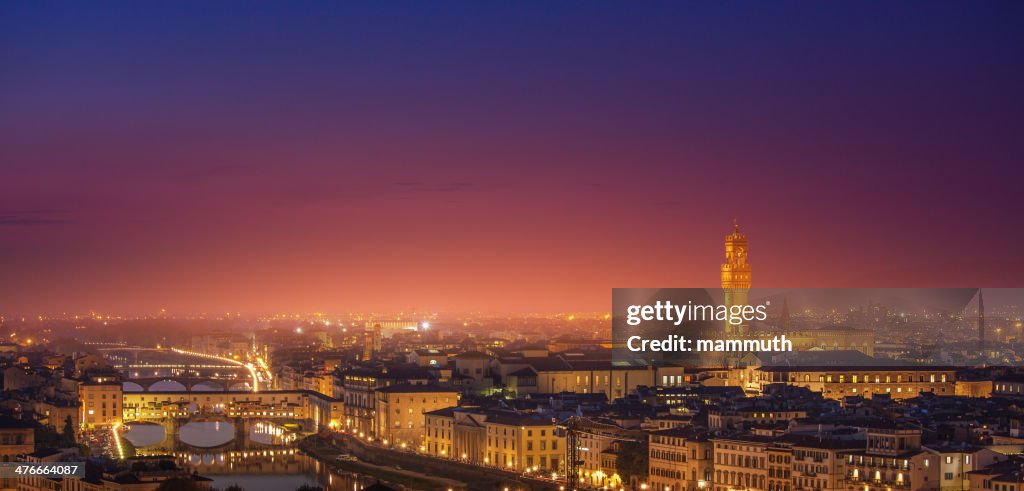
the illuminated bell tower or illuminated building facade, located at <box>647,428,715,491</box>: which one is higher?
the illuminated bell tower

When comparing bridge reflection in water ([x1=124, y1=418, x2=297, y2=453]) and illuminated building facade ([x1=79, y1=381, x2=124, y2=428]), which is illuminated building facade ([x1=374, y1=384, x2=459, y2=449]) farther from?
illuminated building facade ([x1=79, y1=381, x2=124, y2=428])

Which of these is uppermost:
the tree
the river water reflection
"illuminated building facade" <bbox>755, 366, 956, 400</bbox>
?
"illuminated building facade" <bbox>755, 366, 956, 400</bbox>

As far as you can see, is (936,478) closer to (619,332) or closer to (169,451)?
(169,451)

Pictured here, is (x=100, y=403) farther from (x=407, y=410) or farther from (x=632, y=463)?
(x=632, y=463)

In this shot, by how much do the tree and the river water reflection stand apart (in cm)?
457

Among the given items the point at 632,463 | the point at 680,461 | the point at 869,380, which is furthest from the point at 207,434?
the point at 680,461

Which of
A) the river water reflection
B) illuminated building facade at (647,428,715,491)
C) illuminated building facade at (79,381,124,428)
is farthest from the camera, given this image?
illuminated building facade at (79,381,124,428)

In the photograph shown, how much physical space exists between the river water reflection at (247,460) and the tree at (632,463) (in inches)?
180

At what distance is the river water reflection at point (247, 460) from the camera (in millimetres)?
28000

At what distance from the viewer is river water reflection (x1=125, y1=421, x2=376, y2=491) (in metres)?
28.0

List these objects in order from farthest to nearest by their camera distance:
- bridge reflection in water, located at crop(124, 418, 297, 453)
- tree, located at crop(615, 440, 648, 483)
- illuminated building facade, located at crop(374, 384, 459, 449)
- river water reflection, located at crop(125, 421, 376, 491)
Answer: bridge reflection in water, located at crop(124, 418, 297, 453) → illuminated building facade, located at crop(374, 384, 459, 449) → river water reflection, located at crop(125, 421, 376, 491) → tree, located at crop(615, 440, 648, 483)

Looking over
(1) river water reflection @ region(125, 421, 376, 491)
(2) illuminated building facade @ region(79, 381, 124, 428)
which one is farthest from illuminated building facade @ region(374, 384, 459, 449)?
(2) illuminated building facade @ region(79, 381, 124, 428)

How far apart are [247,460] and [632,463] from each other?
9.81 metres

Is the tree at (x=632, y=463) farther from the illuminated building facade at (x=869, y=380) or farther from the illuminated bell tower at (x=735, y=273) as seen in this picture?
the illuminated bell tower at (x=735, y=273)
